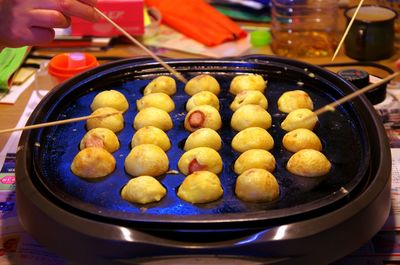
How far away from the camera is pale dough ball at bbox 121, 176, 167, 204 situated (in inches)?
34.4

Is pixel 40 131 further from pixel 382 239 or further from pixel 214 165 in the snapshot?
pixel 382 239

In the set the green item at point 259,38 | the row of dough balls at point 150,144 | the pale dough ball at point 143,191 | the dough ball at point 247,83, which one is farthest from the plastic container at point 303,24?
the pale dough ball at point 143,191


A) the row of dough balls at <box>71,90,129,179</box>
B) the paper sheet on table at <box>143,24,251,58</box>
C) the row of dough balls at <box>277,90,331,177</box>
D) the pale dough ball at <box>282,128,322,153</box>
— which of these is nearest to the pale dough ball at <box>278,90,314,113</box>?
the row of dough balls at <box>277,90,331,177</box>

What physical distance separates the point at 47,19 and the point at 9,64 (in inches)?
26.9

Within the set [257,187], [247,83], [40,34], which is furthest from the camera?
[247,83]

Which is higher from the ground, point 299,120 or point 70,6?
point 70,6

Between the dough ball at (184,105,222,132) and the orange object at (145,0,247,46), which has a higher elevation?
the dough ball at (184,105,222,132)

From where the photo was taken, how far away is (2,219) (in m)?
1.05

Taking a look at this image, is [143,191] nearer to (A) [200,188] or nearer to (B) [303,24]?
(A) [200,188]

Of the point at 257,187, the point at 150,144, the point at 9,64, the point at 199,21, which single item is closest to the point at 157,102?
the point at 150,144

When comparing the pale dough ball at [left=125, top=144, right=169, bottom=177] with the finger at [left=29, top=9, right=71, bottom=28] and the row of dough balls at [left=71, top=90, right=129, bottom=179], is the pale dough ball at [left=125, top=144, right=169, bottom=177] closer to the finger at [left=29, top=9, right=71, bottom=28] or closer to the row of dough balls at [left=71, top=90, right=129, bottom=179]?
the row of dough balls at [left=71, top=90, right=129, bottom=179]

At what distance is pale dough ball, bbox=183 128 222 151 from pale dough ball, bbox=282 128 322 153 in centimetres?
13

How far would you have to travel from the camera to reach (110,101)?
1.16m

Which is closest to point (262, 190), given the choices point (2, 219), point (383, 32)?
point (2, 219)
